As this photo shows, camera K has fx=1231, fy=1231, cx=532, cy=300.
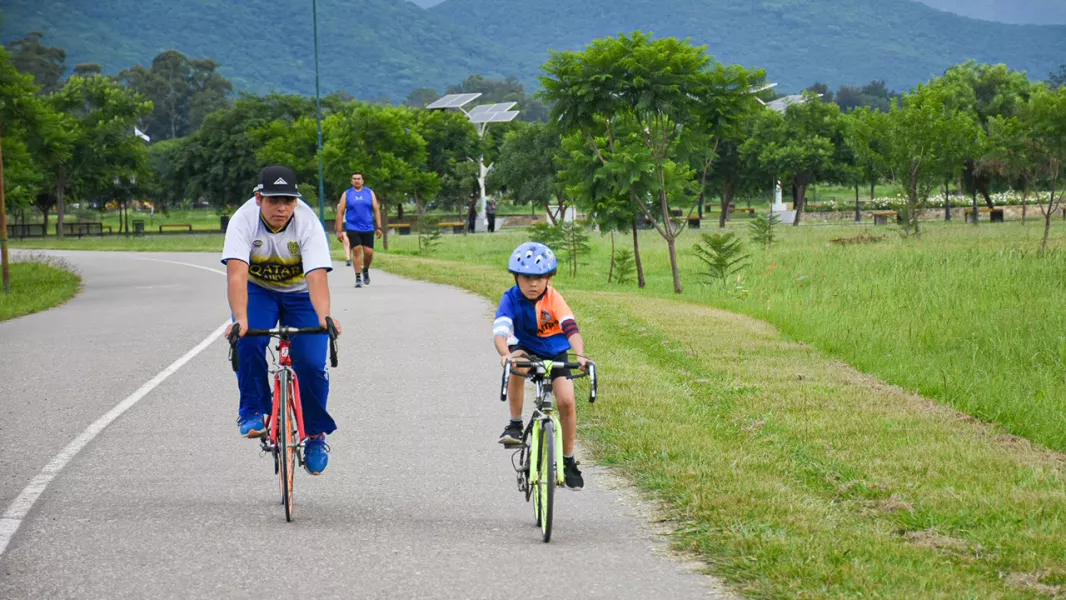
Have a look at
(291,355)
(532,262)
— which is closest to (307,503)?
(291,355)

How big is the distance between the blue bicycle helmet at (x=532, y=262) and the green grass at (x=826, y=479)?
54.7 inches

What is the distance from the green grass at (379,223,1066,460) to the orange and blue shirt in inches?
159

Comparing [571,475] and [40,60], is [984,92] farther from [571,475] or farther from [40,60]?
[40,60]

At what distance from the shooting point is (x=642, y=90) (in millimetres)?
23094

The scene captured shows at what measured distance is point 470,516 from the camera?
6176mm

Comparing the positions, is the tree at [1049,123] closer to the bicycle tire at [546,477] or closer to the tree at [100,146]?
the bicycle tire at [546,477]

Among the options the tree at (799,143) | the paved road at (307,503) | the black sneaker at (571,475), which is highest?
the tree at (799,143)

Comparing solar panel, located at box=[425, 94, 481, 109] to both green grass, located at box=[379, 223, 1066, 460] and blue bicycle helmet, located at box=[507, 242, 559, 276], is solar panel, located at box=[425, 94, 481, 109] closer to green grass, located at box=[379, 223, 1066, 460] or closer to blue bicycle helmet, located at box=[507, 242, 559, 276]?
green grass, located at box=[379, 223, 1066, 460]

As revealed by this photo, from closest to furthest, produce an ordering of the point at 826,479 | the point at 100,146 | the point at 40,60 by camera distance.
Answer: the point at 826,479 → the point at 100,146 → the point at 40,60

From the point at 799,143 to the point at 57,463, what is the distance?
66416 millimetres

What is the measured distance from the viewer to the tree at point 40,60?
145m

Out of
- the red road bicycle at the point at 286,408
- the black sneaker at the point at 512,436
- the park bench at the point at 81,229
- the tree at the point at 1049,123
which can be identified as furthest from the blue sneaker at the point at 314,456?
the park bench at the point at 81,229

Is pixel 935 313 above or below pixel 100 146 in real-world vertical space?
below

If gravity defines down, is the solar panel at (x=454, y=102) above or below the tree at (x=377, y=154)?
above
